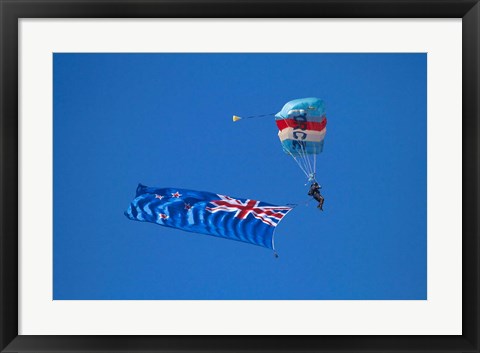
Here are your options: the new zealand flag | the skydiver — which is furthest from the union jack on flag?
the skydiver

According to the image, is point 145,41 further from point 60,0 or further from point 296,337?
point 296,337

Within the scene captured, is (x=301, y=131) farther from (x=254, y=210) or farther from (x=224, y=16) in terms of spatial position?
(x=224, y=16)

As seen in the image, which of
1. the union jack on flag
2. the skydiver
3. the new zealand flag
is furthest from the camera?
the skydiver

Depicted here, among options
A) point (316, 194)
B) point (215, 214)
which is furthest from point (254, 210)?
point (316, 194)

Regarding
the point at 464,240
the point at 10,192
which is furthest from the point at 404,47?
the point at 10,192

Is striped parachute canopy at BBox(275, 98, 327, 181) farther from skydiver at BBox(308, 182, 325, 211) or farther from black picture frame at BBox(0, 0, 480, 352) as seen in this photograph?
black picture frame at BBox(0, 0, 480, 352)

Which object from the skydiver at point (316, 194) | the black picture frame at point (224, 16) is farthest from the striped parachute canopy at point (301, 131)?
the black picture frame at point (224, 16)
